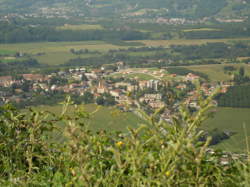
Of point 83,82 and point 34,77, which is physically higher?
point 83,82

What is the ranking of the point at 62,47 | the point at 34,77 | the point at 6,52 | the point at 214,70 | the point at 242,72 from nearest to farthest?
the point at 34,77 → the point at 242,72 → the point at 214,70 → the point at 6,52 → the point at 62,47

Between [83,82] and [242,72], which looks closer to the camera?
[83,82]

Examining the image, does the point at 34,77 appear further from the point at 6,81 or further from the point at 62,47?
the point at 62,47

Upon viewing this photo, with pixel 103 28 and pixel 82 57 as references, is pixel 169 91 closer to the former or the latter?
pixel 82 57

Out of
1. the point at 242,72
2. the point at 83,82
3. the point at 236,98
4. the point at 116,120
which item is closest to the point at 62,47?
the point at 83,82

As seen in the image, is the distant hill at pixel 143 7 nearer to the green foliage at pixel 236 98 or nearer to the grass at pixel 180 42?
the grass at pixel 180 42

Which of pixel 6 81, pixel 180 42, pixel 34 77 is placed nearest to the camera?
pixel 6 81
